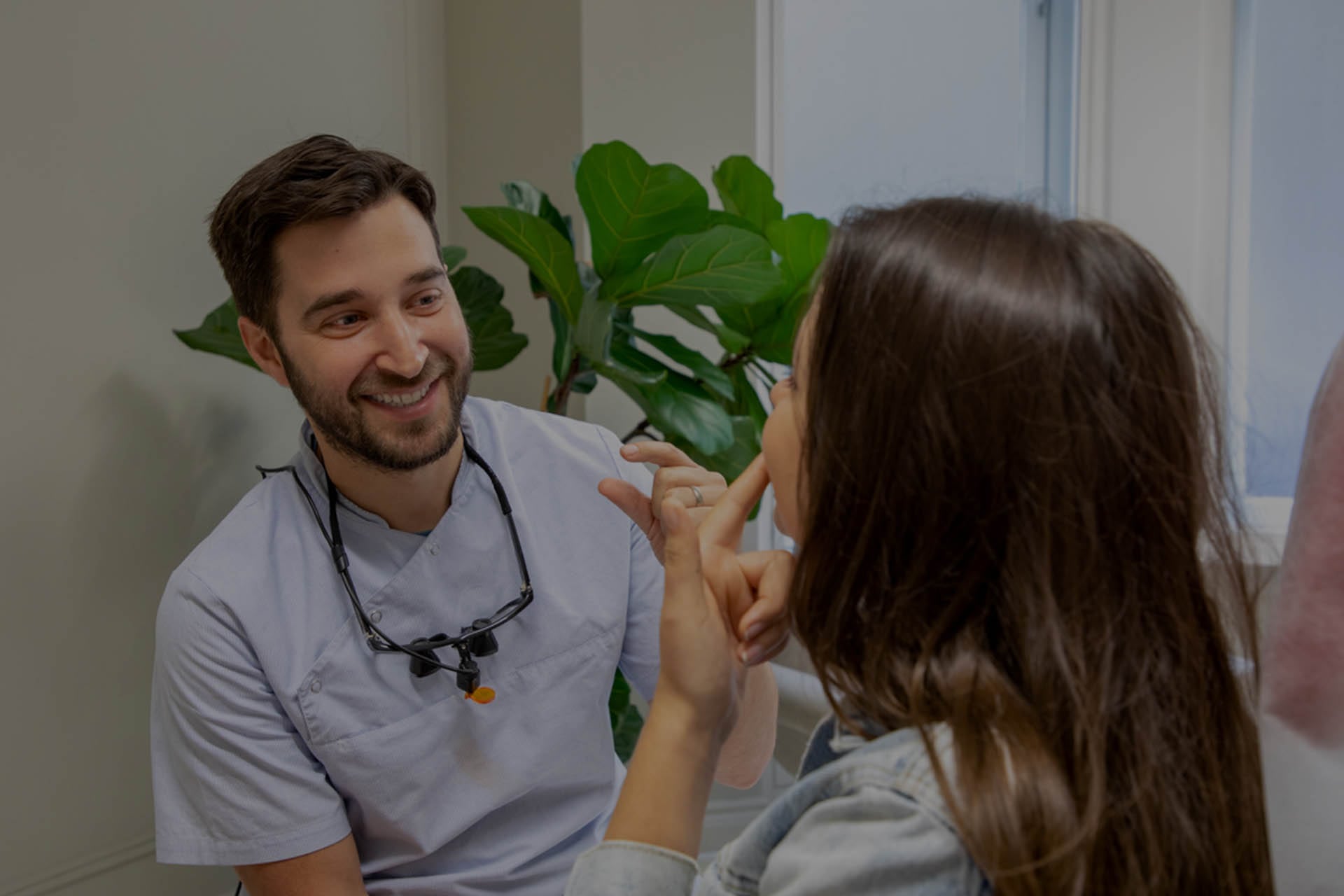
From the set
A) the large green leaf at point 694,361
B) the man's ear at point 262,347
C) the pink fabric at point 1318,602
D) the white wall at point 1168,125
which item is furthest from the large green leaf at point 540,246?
the white wall at point 1168,125

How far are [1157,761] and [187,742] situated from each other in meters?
1.02

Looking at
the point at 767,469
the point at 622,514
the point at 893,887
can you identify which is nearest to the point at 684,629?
the point at 767,469

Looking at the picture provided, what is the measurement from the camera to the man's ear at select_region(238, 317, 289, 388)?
138 centimetres

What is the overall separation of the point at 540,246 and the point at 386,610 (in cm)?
67

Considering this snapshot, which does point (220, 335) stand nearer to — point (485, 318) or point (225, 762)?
point (485, 318)

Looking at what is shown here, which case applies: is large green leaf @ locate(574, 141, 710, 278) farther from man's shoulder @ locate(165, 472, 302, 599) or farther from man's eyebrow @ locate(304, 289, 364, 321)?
man's shoulder @ locate(165, 472, 302, 599)

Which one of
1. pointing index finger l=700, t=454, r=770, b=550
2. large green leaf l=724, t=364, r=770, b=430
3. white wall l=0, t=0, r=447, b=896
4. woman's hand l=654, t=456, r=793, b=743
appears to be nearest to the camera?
woman's hand l=654, t=456, r=793, b=743

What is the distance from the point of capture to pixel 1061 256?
672 millimetres

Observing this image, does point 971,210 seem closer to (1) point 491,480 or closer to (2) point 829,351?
(2) point 829,351

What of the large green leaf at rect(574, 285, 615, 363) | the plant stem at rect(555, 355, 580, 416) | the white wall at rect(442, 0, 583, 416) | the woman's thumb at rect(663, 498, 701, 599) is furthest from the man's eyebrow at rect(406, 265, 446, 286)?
the white wall at rect(442, 0, 583, 416)

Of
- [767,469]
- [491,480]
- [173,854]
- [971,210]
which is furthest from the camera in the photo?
[491,480]

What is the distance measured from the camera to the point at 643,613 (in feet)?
4.67

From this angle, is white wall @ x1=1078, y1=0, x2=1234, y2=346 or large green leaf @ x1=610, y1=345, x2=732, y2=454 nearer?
large green leaf @ x1=610, y1=345, x2=732, y2=454

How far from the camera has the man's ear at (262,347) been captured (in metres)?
1.38
